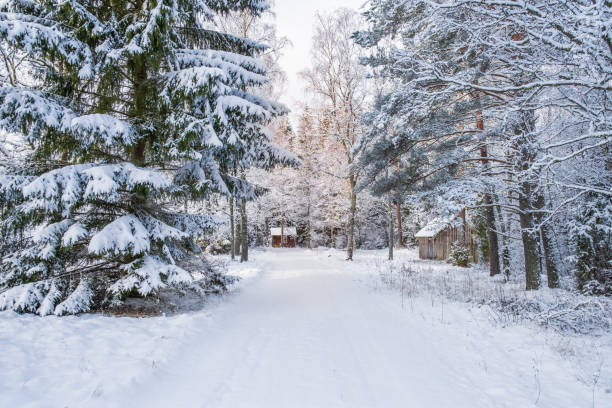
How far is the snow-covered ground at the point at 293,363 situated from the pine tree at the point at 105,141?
0.97m

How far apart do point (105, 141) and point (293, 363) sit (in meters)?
4.87

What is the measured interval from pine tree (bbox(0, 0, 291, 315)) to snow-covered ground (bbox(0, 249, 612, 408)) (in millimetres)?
967

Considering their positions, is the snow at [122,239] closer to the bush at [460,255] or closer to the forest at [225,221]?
the forest at [225,221]

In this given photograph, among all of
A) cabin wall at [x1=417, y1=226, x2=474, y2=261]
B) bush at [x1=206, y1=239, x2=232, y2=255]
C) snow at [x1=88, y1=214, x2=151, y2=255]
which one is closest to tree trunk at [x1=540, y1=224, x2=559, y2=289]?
snow at [x1=88, y1=214, x2=151, y2=255]

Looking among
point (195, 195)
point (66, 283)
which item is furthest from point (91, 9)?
point (66, 283)

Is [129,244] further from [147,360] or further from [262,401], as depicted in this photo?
[262,401]

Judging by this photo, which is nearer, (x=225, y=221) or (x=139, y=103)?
(x=139, y=103)

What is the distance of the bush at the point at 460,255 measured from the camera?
1802 cm

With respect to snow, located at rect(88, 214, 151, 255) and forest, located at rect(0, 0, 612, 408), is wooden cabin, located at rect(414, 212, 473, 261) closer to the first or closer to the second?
forest, located at rect(0, 0, 612, 408)

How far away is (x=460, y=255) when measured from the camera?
18.2m

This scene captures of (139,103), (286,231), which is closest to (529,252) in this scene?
(139,103)

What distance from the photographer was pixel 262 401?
3160 mm

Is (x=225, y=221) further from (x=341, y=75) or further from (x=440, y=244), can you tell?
(x=440, y=244)

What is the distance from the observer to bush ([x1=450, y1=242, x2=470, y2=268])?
59.1ft
